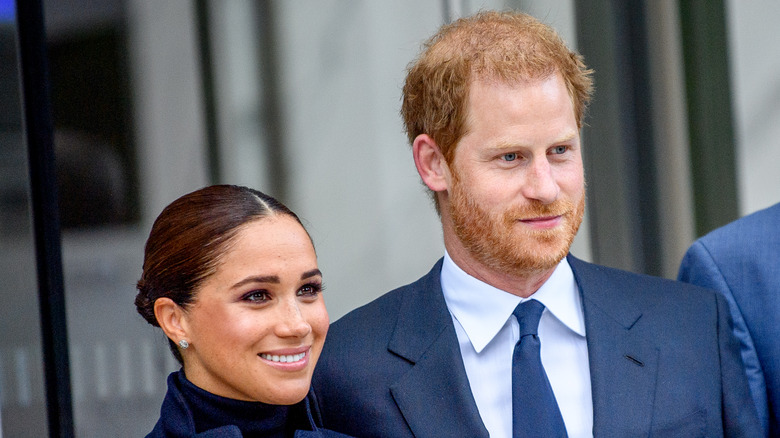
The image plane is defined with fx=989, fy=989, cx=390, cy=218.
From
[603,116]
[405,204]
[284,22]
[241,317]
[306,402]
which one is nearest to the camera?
[241,317]

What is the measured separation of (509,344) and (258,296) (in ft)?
2.27

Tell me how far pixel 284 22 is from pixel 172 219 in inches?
63.6

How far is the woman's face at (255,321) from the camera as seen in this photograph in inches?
85.4

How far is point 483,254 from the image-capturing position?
2.54 metres

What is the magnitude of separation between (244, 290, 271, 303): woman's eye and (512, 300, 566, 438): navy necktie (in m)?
0.65

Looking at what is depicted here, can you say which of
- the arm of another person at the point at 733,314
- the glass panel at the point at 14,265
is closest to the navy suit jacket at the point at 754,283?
the arm of another person at the point at 733,314

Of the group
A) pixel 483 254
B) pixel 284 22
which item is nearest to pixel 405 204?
pixel 284 22

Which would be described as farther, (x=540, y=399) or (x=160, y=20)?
(x=160, y=20)

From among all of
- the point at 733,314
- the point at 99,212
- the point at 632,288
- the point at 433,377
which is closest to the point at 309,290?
the point at 433,377

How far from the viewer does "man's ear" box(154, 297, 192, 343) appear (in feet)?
7.29

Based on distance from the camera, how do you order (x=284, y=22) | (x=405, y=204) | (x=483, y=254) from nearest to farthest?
1. (x=483, y=254)
2. (x=284, y=22)
3. (x=405, y=204)

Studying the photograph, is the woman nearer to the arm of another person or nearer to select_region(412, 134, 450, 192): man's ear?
select_region(412, 134, 450, 192): man's ear

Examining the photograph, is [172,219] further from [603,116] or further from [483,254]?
[603,116]

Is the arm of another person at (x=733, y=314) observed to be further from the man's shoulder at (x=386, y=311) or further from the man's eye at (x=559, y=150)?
the man's shoulder at (x=386, y=311)
